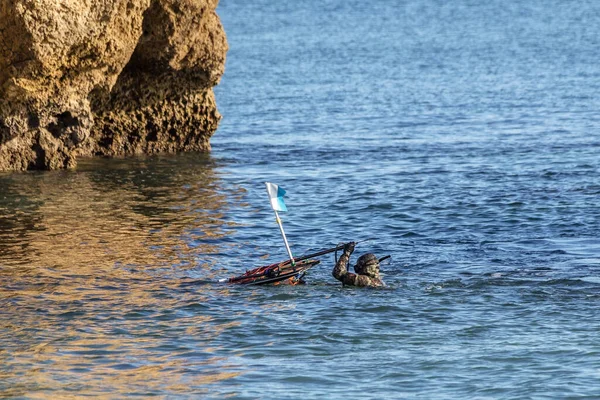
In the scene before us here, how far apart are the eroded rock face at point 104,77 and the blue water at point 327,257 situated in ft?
3.36

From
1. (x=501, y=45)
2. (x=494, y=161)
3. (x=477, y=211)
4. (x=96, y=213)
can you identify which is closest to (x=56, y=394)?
(x=96, y=213)

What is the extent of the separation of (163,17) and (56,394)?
16.5 m

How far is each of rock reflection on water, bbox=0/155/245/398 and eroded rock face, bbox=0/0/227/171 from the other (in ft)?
4.02

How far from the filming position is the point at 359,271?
19438 millimetres

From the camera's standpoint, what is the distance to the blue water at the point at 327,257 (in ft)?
50.7

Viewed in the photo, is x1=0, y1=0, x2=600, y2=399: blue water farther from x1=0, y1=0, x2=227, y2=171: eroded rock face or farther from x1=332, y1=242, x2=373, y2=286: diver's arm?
x1=0, y1=0, x2=227, y2=171: eroded rock face

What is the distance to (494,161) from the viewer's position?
32469 mm

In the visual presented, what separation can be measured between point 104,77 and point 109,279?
964cm

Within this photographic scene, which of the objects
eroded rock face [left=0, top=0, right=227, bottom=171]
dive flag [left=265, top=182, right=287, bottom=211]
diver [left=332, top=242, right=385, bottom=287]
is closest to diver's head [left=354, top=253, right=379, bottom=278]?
diver [left=332, top=242, right=385, bottom=287]

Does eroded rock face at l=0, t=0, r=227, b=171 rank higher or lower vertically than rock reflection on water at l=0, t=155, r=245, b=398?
higher

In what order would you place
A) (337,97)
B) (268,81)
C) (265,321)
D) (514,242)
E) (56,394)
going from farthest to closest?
(268,81)
(337,97)
(514,242)
(265,321)
(56,394)

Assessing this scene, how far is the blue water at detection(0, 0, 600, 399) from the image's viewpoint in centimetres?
1545

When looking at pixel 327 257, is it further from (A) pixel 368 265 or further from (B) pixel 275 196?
(A) pixel 368 265

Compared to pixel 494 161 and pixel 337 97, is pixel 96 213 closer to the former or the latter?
pixel 494 161
